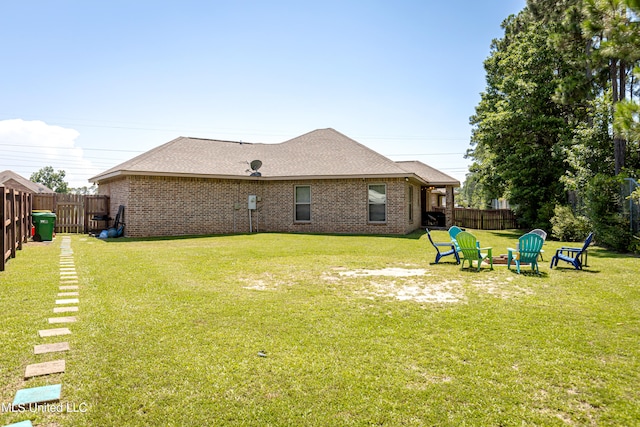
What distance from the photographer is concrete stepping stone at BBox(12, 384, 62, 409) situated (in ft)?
8.77

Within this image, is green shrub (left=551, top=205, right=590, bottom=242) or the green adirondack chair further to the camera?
green shrub (left=551, top=205, right=590, bottom=242)

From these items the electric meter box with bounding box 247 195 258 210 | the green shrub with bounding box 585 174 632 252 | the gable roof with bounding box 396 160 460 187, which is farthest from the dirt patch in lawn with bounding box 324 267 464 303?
the gable roof with bounding box 396 160 460 187

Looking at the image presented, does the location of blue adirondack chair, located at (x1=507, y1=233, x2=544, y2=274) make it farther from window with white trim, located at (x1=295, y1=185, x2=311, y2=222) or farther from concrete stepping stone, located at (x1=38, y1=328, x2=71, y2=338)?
window with white trim, located at (x1=295, y1=185, x2=311, y2=222)

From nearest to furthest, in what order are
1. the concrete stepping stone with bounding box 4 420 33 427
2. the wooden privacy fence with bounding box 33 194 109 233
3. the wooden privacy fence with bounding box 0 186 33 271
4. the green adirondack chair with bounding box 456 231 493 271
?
the concrete stepping stone with bounding box 4 420 33 427, the wooden privacy fence with bounding box 0 186 33 271, the green adirondack chair with bounding box 456 231 493 271, the wooden privacy fence with bounding box 33 194 109 233

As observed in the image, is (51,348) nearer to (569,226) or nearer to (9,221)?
(9,221)

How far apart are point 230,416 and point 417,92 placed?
796 inches

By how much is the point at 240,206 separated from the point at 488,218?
17.6 m

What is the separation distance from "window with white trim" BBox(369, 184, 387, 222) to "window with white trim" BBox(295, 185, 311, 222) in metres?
3.01

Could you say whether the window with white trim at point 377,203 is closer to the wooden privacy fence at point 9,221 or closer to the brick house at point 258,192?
the brick house at point 258,192

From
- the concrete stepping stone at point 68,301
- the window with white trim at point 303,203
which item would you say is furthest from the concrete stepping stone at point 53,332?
the window with white trim at point 303,203

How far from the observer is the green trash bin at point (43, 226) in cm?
1418

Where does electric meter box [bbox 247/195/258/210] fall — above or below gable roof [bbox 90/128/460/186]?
below

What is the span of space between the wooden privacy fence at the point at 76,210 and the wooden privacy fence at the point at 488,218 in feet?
70.8

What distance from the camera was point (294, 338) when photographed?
405 centimetres
